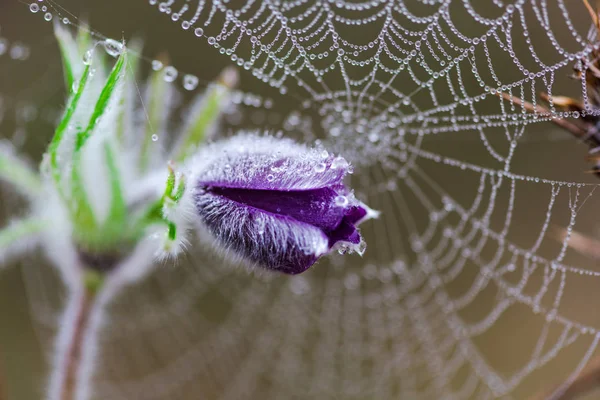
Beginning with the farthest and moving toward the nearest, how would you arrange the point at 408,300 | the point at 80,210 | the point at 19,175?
the point at 408,300 < the point at 19,175 < the point at 80,210

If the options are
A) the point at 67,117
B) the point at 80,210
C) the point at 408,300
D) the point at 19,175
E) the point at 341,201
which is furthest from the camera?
the point at 408,300

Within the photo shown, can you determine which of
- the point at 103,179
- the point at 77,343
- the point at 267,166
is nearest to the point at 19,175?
the point at 103,179

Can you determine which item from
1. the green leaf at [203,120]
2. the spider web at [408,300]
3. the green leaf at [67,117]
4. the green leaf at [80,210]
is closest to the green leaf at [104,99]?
the green leaf at [67,117]

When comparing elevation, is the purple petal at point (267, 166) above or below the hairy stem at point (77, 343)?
above

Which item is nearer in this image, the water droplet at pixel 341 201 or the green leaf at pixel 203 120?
the water droplet at pixel 341 201

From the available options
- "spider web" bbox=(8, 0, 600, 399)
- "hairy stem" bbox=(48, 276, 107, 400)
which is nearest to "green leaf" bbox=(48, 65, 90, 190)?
"hairy stem" bbox=(48, 276, 107, 400)

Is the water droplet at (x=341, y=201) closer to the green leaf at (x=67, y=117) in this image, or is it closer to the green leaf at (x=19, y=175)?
the green leaf at (x=67, y=117)

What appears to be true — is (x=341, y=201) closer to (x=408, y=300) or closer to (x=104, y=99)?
(x=104, y=99)

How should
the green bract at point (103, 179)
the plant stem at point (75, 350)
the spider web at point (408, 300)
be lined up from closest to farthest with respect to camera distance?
the green bract at point (103, 179)
the plant stem at point (75, 350)
the spider web at point (408, 300)
